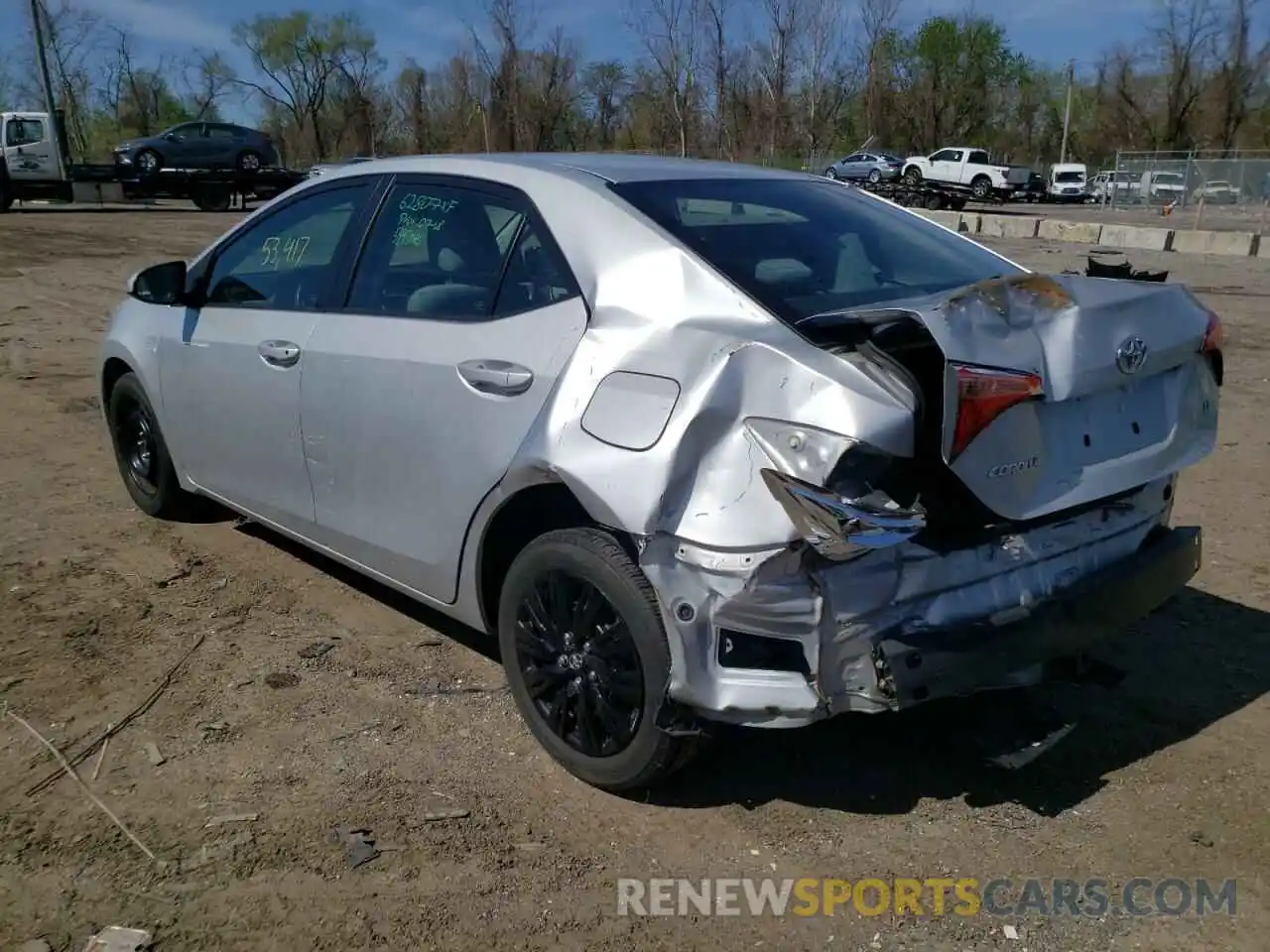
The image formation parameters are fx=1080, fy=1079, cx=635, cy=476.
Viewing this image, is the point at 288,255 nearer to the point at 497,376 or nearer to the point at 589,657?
the point at 497,376

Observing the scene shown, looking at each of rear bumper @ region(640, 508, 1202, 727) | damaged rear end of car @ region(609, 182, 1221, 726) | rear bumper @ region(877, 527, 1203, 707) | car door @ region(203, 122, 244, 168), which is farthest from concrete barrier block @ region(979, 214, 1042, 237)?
rear bumper @ region(640, 508, 1202, 727)

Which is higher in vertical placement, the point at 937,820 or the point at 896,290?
the point at 896,290

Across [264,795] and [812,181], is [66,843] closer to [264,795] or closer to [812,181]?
[264,795]

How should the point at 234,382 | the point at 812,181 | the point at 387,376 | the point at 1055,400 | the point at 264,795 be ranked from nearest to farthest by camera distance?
1. the point at 1055,400
2. the point at 264,795
3. the point at 387,376
4. the point at 812,181
5. the point at 234,382

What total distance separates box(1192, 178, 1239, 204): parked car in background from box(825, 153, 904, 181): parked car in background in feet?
38.6

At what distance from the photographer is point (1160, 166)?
35812 mm

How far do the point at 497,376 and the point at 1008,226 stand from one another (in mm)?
25210

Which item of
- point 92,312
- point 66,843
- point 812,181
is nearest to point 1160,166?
point 92,312

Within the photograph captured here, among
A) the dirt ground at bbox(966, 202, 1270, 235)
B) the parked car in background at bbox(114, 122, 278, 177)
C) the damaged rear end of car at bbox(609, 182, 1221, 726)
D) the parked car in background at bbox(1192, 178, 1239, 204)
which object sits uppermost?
the parked car in background at bbox(114, 122, 278, 177)

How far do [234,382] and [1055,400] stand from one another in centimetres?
300

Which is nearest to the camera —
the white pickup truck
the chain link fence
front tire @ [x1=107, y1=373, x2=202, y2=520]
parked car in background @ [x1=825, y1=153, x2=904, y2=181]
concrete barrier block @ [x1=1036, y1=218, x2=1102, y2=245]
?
front tire @ [x1=107, y1=373, x2=202, y2=520]

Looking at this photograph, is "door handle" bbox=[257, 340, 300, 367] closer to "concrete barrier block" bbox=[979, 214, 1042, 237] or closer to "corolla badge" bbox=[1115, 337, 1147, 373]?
"corolla badge" bbox=[1115, 337, 1147, 373]

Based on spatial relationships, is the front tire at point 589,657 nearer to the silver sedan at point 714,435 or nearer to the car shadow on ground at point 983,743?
the silver sedan at point 714,435

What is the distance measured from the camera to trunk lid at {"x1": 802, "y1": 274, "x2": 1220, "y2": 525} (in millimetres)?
2484
